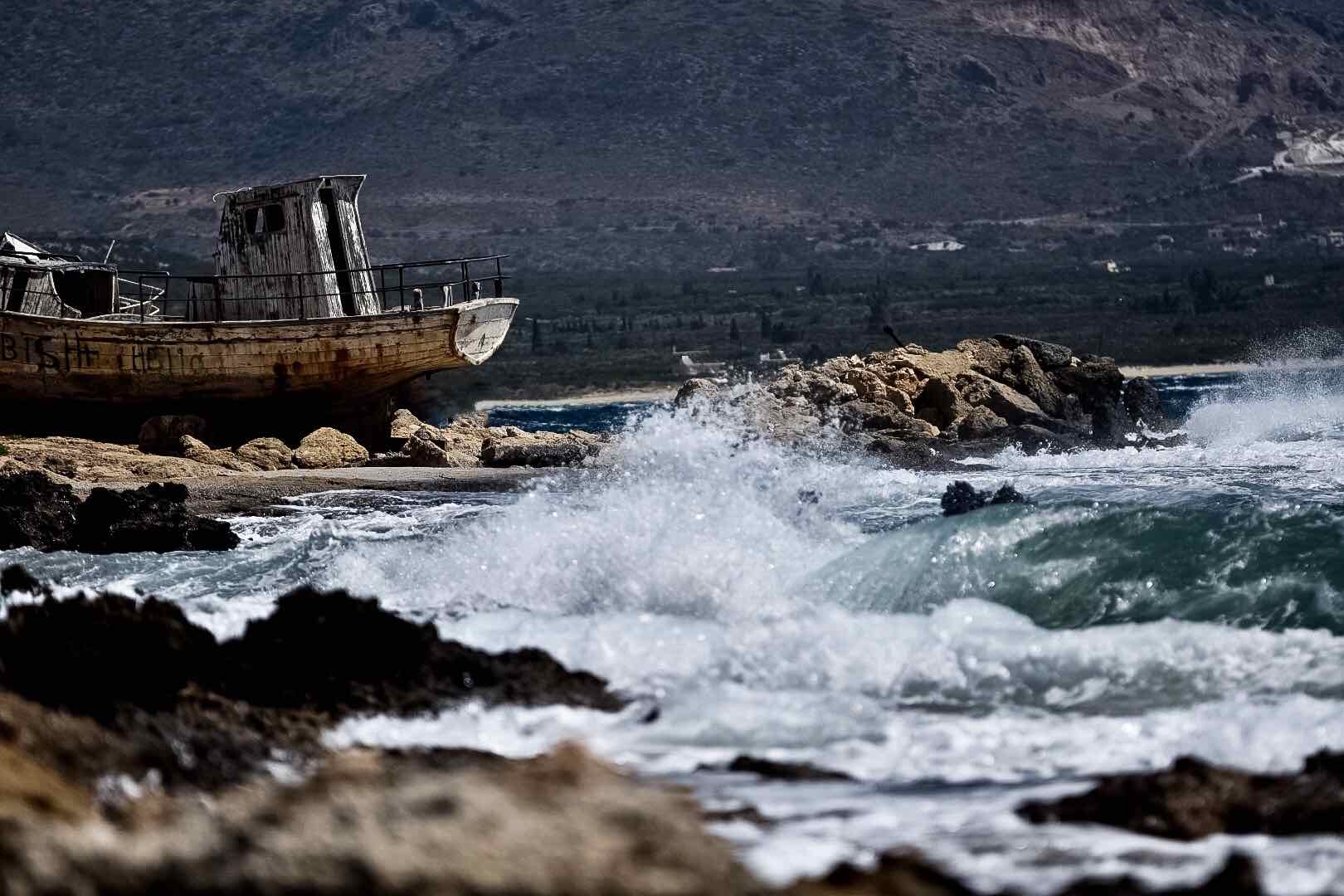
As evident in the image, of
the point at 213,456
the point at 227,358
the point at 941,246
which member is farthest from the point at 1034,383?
the point at 941,246

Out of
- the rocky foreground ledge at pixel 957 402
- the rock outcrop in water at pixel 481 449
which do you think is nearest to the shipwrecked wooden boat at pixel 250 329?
the rock outcrop in water at pixel 481 449

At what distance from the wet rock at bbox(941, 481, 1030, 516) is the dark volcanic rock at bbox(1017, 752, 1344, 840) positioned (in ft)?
27.0

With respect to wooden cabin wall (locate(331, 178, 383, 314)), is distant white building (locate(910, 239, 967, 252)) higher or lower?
higher

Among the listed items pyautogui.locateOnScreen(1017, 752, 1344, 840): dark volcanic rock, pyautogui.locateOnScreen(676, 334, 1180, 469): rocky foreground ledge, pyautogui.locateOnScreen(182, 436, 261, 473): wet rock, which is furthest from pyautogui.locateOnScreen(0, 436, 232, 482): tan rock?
pyautogui.locateOnScreen(1017, 752, 1344, 840): dark volcanic rock

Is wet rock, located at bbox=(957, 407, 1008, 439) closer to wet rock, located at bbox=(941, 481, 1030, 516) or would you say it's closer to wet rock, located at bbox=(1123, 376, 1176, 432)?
wet rock, located at bbox=(1123, 376, 1176, 432)

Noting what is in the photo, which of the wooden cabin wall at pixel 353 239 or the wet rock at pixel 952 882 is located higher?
the wooden cabin wall at pixel 353 239

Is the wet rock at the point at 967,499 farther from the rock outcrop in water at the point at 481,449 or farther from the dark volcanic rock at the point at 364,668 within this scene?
the dark volcanic rock at the point at 364,668

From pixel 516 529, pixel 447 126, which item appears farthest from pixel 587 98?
pixel 516 529

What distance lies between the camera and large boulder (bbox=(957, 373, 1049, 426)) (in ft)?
84.7

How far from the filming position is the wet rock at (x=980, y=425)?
24.5m

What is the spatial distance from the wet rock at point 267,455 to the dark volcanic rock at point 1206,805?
640 inches

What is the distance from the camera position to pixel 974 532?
1290cm

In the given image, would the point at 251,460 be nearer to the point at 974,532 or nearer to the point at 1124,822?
the point at 974,532

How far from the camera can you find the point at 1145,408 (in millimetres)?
28172
